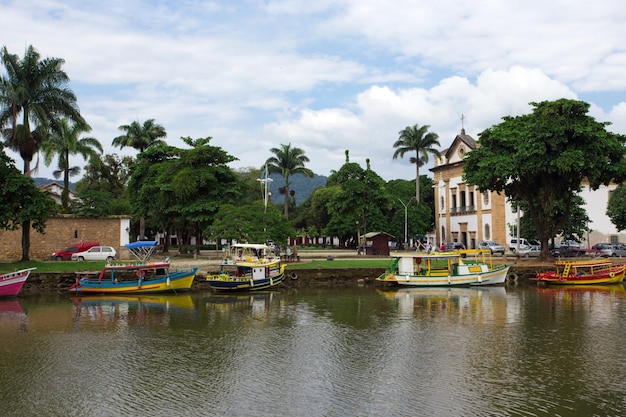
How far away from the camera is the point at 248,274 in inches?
1391

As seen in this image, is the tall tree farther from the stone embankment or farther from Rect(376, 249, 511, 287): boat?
Rect(376, 249, 511, 287): boat

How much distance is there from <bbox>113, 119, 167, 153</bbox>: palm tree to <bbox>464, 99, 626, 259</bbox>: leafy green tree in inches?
1391

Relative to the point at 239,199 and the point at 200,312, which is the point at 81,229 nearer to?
the point at 239,199

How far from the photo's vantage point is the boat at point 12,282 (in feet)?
104

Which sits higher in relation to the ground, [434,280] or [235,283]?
[235,283]

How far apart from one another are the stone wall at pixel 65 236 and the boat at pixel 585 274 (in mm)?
31034

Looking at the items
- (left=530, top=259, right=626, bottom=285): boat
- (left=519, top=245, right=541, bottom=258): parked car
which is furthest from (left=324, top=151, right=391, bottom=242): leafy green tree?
(left=530, top=259, right=626, bottom=285): boat

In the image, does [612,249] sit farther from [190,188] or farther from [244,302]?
[190,188]

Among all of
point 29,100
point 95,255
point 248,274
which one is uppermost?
point 29,100

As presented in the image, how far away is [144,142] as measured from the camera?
60844 mm

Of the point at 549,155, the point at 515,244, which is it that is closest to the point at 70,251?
the point at 549,155

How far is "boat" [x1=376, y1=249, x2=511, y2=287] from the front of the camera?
36625mm

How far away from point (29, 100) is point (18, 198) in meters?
8.41

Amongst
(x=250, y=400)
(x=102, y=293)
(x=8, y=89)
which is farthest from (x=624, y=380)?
(x=8, y=89)
